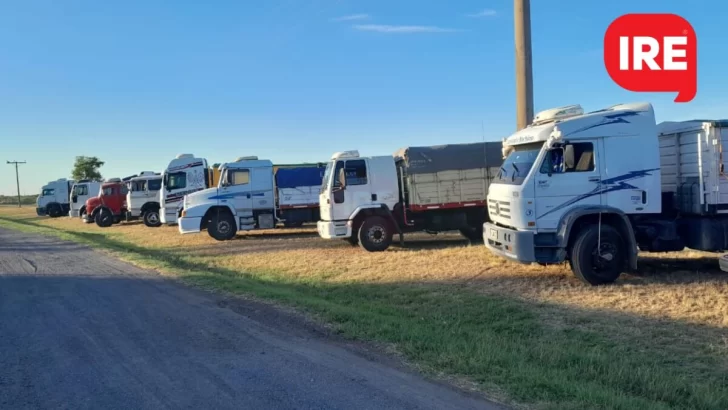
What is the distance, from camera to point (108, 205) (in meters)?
29.6

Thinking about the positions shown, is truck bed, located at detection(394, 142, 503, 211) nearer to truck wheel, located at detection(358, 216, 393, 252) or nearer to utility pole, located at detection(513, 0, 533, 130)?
truck wheel, located at detection(358, 216, 393, 252)

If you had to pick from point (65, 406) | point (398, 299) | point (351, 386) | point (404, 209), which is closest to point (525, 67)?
point (404, 209)

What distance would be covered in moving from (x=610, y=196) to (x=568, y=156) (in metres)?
1.05

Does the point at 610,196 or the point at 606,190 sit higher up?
the point at 606,190

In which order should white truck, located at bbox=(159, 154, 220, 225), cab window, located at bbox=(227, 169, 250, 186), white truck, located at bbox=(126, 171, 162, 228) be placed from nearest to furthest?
cab window, located at bbox=(227, 169, 250, 186) < white truck, located at bbox=(159, 154, 220, 225) < white truck, located at bbox=(126, 171, 162, 228)

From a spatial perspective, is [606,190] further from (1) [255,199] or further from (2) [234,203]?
(2) [234,203]

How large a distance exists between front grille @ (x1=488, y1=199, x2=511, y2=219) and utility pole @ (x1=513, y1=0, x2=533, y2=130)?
5966mm

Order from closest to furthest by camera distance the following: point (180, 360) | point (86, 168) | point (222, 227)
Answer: point (180, 360)
point (222, 227)
point (86, 168)

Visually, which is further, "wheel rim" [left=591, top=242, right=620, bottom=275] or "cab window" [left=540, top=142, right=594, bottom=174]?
"cab window" [left=540, top=142, right=594, bottom=174]

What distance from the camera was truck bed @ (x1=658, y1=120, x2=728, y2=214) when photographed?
9.47 meters

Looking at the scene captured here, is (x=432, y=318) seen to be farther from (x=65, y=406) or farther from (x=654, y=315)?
(x=65, y=406)

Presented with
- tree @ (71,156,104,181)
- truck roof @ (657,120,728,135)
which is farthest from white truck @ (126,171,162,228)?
tree @ (71,156,104,181)

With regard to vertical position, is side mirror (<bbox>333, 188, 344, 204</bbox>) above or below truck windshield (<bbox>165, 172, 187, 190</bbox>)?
below

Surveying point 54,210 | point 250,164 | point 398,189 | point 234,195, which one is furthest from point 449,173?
point 54,210
